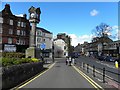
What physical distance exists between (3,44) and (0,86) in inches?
2696

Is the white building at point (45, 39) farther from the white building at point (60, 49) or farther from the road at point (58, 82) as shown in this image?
the road at point (58, 82)

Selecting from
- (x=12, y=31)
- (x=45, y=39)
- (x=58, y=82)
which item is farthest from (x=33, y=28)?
(x=45, y=39)

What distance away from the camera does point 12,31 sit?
3305 inches

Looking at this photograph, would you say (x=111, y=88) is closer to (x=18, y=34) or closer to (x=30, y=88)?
(x=30, y=88)

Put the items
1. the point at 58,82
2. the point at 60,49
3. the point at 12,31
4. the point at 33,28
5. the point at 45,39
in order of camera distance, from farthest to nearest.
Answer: the point at 60,49 < the point at 45,39 < the point at 12,31 < the point at 33,28 < the point at 58,82

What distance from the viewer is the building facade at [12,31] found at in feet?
262

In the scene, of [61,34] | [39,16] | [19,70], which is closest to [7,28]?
[39,16]

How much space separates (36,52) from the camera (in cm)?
3644

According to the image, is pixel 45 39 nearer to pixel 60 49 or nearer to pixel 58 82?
pixel 60 49

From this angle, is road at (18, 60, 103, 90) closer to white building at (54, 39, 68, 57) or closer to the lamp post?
the lamp post

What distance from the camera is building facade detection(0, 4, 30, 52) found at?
7982 cm

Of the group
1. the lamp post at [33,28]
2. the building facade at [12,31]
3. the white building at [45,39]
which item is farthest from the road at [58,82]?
the white building at [45,39]

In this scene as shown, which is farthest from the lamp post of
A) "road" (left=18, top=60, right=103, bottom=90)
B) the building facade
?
the building facade

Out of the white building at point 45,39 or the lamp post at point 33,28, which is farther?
the white building at point 45,39
